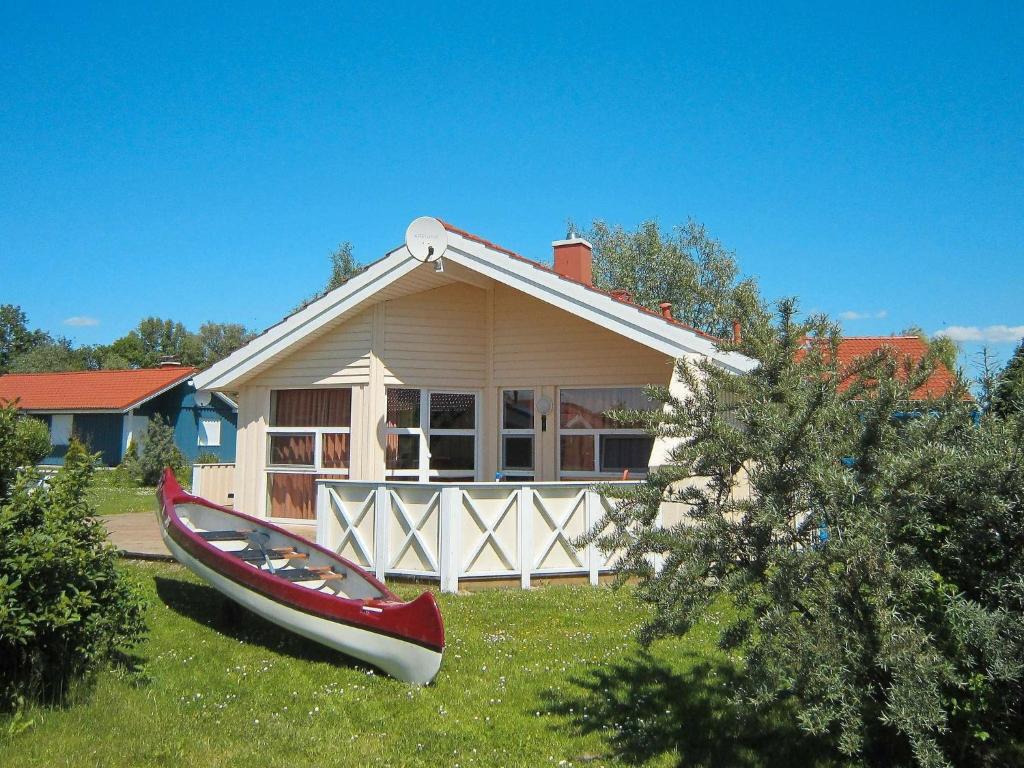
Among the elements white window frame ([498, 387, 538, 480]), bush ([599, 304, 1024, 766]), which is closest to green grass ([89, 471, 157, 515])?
white window frame ([498, 387, 538, 480])

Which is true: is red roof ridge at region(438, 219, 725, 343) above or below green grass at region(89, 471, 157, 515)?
above

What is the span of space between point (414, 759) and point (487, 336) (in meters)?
8.82

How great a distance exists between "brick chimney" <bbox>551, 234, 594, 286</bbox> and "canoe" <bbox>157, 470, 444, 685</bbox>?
23.4 ft

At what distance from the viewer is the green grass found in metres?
19.1

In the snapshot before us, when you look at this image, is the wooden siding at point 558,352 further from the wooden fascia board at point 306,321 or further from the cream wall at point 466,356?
the wooden fascia board at point 306,321

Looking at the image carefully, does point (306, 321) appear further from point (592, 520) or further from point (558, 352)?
point (592, 520)

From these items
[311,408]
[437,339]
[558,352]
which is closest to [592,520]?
[558,352]

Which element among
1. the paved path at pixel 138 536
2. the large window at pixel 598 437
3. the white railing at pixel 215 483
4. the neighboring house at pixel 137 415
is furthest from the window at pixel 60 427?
the large window at pixel 598 437

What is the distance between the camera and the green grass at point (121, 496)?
19125mm

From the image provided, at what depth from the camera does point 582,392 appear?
41.7 feet

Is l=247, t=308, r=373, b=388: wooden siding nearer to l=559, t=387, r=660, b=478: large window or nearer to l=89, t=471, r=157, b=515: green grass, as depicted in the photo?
l=559, t=387, r=660, b=478: large window

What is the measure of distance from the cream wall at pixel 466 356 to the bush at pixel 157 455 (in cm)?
1805

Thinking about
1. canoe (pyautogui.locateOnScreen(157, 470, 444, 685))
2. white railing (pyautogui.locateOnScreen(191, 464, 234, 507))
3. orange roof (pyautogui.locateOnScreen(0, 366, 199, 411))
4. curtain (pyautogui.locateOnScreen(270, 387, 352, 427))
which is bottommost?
canoe (pyautogui.locateOnScreen(157, 470, 444, 685))

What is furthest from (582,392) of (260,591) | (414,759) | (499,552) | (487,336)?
(414,759)
